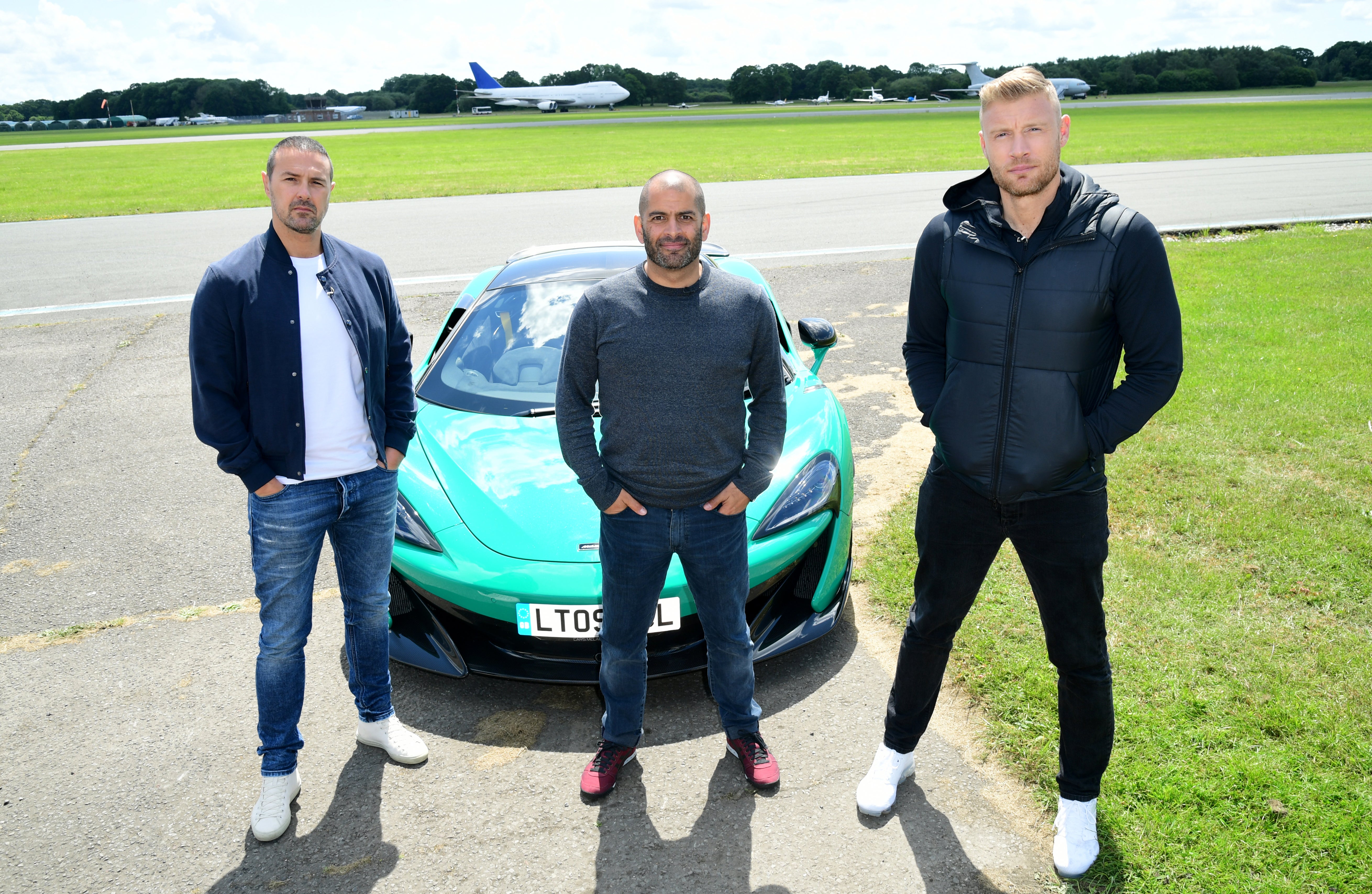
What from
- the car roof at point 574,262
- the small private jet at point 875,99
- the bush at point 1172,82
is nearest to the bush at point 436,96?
the small private jet at point 875,99

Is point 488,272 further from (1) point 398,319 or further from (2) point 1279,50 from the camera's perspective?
(2) point 1279,50

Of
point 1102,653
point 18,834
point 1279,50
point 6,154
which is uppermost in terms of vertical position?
point 1279,50

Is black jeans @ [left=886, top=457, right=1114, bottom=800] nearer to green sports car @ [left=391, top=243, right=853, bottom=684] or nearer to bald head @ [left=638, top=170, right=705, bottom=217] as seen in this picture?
green sports car @ [left=391, top=243, right=853, bottom=684]

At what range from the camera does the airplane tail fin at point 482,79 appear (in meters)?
78.7

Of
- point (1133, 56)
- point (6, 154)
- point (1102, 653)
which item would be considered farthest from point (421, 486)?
point (1133, 56)

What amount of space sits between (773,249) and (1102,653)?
1023 cm

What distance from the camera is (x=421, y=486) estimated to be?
3510 mm

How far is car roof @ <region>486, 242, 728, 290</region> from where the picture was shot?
4.54 metres

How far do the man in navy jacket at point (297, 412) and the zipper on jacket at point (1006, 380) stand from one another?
1.77m

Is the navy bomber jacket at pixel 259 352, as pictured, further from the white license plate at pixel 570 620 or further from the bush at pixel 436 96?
the bush at pixel 436 96

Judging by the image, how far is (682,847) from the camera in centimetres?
264

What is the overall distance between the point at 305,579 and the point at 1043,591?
6.94ft

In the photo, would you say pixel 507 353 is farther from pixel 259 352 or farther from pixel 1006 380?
pixel 1006 380

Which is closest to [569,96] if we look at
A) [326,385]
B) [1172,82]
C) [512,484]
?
[1172,82]
